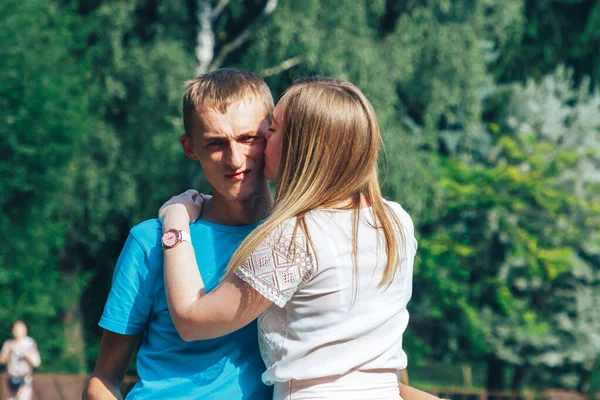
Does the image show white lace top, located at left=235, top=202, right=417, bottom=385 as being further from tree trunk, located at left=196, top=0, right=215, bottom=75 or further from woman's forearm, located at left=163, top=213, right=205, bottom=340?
tree trunk, located at left=196, top=0, right=215, bottom=75

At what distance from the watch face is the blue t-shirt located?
0.07 meters

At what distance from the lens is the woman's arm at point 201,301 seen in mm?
2279

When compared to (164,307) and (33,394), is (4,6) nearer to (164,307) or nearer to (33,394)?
(33,394)

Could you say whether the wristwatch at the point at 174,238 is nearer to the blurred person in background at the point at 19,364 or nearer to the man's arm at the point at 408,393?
the man's arm at the point at 408,393

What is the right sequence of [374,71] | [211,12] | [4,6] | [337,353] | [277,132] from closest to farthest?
[337,353]
[277,132]
[4,6]
[374,71]
[211,12]

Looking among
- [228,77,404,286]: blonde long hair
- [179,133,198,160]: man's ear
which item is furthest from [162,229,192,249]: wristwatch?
[179,133,198,160]: man's ear

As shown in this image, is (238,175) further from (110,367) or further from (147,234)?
(110,367)

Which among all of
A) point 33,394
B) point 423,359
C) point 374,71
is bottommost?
point 423,359

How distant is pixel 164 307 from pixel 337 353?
476 mm

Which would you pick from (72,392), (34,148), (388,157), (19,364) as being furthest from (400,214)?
(388,157)

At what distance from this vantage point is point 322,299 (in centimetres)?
229

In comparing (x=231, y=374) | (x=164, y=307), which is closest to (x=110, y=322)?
(x=164, y=307)

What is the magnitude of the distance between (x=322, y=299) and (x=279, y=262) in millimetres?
140

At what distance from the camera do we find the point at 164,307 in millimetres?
2473
